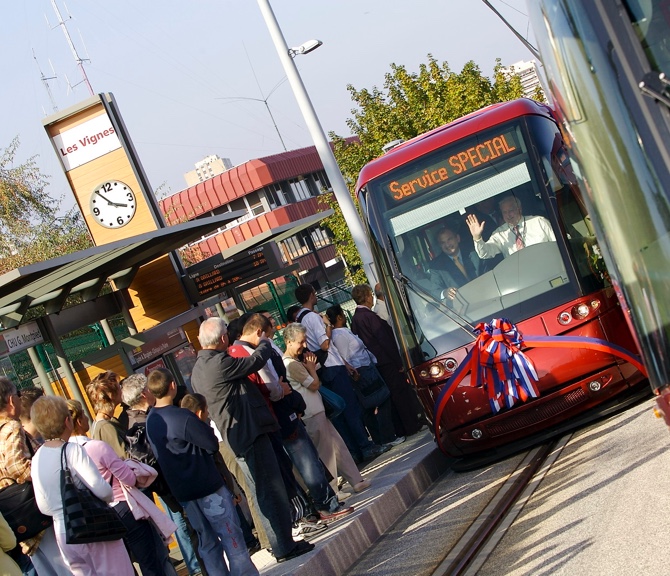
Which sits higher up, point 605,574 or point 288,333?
point 288,333

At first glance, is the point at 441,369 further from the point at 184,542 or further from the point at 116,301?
the point at 116,301

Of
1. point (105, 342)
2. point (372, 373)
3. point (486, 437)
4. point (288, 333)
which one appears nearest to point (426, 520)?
point (486, 437)

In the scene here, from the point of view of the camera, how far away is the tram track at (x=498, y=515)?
7555mm

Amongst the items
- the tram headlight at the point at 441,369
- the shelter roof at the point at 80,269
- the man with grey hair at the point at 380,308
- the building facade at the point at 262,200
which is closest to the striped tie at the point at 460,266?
the tram headlight at the point at 441,369

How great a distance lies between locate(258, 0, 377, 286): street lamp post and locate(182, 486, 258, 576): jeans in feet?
35.9

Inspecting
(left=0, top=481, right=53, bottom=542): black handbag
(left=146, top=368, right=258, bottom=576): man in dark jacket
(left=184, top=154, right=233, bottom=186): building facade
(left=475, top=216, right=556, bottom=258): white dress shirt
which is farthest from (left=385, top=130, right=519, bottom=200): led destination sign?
(left=184, top=154, right=233, bottom=186): building facade

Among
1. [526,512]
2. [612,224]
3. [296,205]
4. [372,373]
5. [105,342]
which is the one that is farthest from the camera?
[296,205]

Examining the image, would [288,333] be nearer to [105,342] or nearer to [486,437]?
[486,437]

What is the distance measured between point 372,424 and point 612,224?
880 centimetres

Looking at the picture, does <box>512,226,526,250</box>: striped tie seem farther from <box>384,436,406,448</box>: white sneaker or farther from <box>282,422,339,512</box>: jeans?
<box>384,436,406,448</box>: white sneaker

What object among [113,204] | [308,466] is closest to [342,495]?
[308,466]

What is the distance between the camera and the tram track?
297 inches

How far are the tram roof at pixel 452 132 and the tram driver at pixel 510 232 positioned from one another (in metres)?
0.77

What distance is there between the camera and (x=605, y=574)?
19.2 ft
